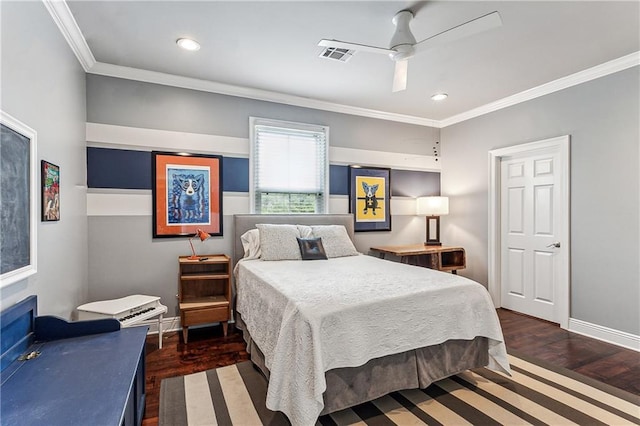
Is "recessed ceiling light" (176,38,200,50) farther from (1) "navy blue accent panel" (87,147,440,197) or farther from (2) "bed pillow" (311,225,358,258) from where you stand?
(2) "bed pillow" (311,225,358,258)

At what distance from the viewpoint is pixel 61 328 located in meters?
1.85

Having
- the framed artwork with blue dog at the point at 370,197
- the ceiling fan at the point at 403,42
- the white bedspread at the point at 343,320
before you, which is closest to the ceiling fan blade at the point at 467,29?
the ceiling fan at the point at 403,42

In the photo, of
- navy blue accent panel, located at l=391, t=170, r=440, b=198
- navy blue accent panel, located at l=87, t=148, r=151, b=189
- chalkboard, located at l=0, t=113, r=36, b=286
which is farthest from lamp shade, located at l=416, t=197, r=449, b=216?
chalkboard, located at l=0, t=113, r=36, b=286

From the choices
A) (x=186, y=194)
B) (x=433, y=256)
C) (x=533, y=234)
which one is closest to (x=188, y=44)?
(x=186, y=194)

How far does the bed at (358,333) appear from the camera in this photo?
181 cm

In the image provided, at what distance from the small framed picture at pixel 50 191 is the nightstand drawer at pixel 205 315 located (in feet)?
4.73

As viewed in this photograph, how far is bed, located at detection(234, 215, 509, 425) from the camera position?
1812 millimetres

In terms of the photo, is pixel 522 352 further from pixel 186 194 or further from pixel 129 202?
pixel 129 202

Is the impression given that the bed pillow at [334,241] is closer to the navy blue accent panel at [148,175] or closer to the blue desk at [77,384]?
the navy blue accent panel at [148,175]

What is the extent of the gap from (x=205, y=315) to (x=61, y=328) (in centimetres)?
152

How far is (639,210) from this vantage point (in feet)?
10.1

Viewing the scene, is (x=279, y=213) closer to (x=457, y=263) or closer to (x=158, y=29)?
(x=158, y=29)

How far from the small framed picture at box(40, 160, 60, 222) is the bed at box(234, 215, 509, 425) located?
4.98 ft

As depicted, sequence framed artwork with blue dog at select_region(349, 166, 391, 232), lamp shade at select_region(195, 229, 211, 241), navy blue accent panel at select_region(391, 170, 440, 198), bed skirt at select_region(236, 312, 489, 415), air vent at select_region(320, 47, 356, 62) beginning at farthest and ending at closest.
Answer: navy blue accent panel at select_region(391, 170, 440, 198), framed artwork with blue dog at select_region(349, 166, 391, 232), lamp shade at select_region(195, 229, 211, 241), air vent at select_region(320, 47, 356, 62), bed skirt at select_region(236, 312, 489, 415)
